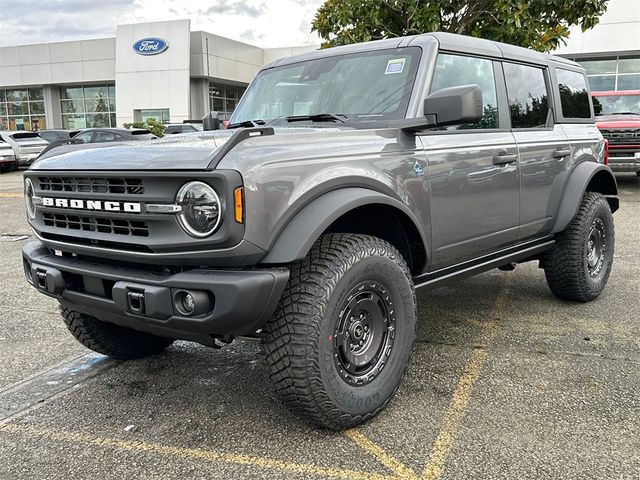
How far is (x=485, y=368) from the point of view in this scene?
11.9 ft

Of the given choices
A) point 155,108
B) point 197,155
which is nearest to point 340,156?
point 197,155

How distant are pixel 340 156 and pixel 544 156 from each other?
6.70 feet

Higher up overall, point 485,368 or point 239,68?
point 239,68

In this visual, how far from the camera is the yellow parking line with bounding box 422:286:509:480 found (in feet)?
8.43

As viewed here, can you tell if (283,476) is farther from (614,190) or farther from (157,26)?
(157,26)

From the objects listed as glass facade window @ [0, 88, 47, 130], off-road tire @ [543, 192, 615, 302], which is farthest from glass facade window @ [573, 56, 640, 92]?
glass facade window @ [0, 88, 47, 130]

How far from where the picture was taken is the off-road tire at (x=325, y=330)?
261 cm

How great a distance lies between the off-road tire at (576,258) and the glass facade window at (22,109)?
139ft

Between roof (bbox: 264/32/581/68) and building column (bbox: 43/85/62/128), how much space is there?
4088 cm

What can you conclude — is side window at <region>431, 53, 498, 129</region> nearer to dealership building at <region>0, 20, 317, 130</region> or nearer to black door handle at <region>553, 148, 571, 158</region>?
black door handle at <region>553, 148, 571, 158</region>

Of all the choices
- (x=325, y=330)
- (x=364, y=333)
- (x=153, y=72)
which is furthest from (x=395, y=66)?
(x=153, y=72)

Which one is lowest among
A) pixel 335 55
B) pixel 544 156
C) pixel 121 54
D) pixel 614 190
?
pixel 614 190


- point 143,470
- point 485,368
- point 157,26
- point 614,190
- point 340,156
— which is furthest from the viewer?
point 157,26

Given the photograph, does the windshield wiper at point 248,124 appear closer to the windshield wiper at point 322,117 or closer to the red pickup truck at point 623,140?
the windshield wiper at point 322,117
